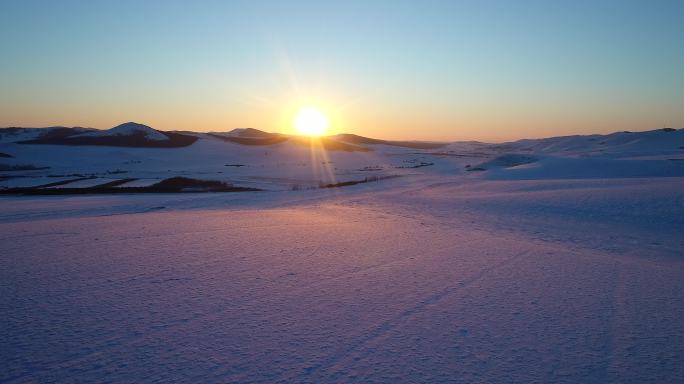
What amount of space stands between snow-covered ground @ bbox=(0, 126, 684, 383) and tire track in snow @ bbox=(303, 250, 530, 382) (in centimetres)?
3

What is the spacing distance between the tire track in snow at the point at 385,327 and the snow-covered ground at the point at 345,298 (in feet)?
0.08

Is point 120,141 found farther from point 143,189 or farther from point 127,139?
point 143,189

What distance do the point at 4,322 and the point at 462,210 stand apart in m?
12.2

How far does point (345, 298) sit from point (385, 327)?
3.35ft

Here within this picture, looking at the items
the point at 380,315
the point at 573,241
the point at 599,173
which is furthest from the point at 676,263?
the point at 599,173

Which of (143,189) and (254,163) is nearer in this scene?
(143,189)

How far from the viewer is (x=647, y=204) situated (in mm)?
13141

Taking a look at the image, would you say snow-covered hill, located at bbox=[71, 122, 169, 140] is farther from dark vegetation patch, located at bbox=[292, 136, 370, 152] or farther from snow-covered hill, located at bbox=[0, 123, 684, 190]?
dark vegetation patch, located at bbox=[292, 136, 370, 152]

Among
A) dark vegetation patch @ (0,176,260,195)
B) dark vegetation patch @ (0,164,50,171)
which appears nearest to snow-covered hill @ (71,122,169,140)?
dark vegetation patch @ (0,164,50,171)

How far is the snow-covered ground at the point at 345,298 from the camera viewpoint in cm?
394

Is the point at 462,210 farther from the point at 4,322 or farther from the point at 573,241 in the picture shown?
the point at 4,322

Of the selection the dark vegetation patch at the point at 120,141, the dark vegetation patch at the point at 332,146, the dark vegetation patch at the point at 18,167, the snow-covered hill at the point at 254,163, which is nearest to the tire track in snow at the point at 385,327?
the snow-covered hill at the point at 254,163

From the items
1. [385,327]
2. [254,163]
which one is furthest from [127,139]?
[385,327]

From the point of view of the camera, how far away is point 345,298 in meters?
5.69
